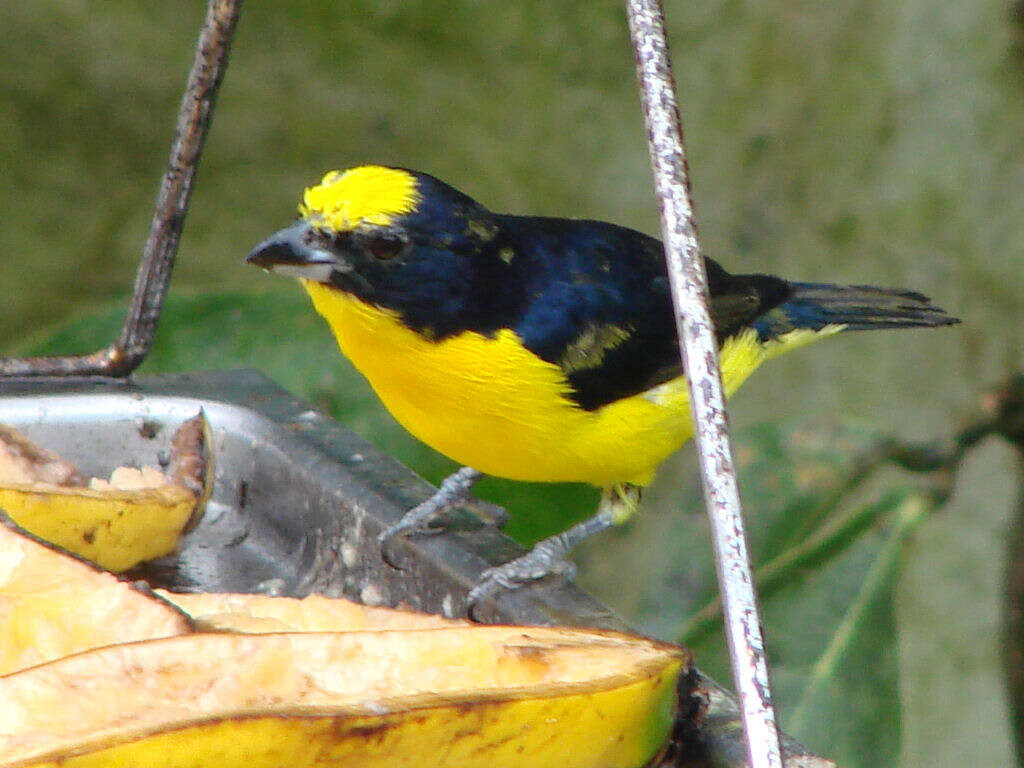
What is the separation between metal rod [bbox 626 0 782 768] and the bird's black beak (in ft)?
2.61

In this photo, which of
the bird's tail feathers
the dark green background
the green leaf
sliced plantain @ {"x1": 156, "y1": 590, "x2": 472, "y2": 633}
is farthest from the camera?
the dark green background

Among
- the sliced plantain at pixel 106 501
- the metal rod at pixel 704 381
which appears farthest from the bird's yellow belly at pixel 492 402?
the metal rod at pixel 704 381

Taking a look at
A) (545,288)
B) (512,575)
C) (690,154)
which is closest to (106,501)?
(512,575)

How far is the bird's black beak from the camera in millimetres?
1798

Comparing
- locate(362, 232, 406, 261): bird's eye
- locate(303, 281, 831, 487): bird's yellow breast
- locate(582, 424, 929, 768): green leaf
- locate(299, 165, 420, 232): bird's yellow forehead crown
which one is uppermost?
locate(299, 165, 420, 232): bird's yellow forehead crown

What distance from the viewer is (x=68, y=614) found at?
1.16 metres

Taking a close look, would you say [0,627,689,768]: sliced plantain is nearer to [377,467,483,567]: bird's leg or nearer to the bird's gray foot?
the bird's gray foot

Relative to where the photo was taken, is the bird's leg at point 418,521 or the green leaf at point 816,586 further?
the green leaf at point 816,586

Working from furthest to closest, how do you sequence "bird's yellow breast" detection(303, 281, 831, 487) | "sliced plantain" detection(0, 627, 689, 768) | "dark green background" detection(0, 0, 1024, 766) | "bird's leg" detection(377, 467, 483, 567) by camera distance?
"dark green background" detection(0, 0, 1024, 766) < "bird's yellow breast" detection(303, 281, 831, 487) < "bird's leg" detection(377, 467, 483, 567) < "sliced plantain" detection(0, 627, 689, 768)

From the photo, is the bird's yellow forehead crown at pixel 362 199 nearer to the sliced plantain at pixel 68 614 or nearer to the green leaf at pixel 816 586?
the sliced plantain at pixel 68 614

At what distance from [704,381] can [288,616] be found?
1.67 ft

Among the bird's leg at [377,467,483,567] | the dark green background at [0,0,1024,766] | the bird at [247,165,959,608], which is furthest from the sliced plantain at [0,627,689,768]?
the dark green background at [0,0,1024,766]

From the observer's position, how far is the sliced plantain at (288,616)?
4.04 feet

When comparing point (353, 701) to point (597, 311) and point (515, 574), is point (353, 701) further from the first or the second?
point (597, 311)
